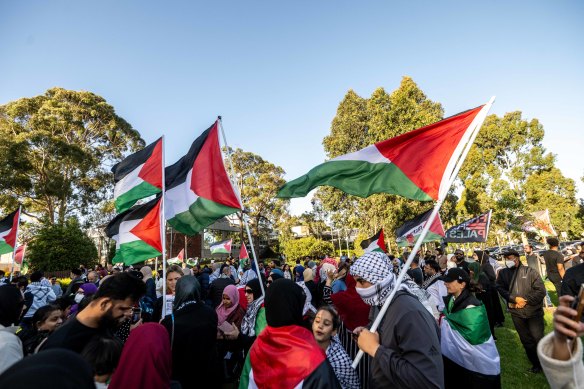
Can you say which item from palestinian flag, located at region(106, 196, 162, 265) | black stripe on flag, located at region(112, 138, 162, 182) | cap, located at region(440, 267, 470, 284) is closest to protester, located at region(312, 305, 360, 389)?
cap, located at region(440, 267, 470, 284)

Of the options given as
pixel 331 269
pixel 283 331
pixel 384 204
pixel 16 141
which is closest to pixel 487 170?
pixel 384 204

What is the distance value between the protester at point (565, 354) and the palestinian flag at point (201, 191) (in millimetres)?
3942

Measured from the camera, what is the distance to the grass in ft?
17.0

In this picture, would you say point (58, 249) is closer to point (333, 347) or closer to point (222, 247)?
point (222, 247)

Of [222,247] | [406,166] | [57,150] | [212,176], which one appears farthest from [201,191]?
[57,150]

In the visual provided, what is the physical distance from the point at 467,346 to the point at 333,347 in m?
1.90

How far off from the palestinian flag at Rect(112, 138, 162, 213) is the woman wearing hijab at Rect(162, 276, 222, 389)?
2348 millimetres

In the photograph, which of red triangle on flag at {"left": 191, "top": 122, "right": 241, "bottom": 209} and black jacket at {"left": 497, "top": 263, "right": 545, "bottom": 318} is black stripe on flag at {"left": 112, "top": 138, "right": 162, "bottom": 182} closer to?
red triangle on flag at {"left": 191, "top": 122, "right": 241, "bottom": 209}

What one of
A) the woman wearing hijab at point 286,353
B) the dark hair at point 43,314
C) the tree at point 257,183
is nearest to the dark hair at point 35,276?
the dark hair at point 43,314

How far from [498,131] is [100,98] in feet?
125

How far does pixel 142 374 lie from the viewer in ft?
7.66

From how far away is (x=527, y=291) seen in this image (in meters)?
5.80

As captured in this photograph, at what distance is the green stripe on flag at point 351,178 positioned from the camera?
3.82 metres

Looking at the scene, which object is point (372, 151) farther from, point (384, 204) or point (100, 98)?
point (100, 98)
